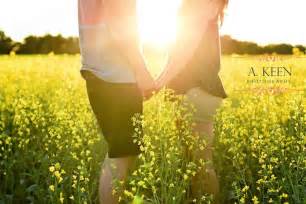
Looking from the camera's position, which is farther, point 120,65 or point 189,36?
point 189,36

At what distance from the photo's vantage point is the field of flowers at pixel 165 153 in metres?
3.72

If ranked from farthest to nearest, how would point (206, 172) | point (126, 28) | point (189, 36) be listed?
point (206, 172), point (189, 36), point (126, 28)

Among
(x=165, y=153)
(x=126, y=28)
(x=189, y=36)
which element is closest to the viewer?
(x=126, y=28)

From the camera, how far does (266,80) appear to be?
765 centimetres

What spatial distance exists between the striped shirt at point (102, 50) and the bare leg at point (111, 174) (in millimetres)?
421

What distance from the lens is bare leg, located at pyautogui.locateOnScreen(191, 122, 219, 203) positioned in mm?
3875

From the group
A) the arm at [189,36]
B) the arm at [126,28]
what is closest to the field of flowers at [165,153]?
the arm at [189,36]

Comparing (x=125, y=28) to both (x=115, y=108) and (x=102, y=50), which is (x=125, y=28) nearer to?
(x=102, y=50)

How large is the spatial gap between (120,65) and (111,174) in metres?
0.56

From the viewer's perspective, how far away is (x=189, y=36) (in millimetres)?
3656

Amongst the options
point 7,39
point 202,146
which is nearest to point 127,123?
point 202,146

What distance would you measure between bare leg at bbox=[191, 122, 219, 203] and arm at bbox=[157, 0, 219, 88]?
1.28 feet

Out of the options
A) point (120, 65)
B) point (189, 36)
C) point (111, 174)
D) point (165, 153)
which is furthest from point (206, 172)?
point (120, 65)

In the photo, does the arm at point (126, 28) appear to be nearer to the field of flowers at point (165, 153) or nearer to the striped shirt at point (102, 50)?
the striped shirt at point (102, 50)
